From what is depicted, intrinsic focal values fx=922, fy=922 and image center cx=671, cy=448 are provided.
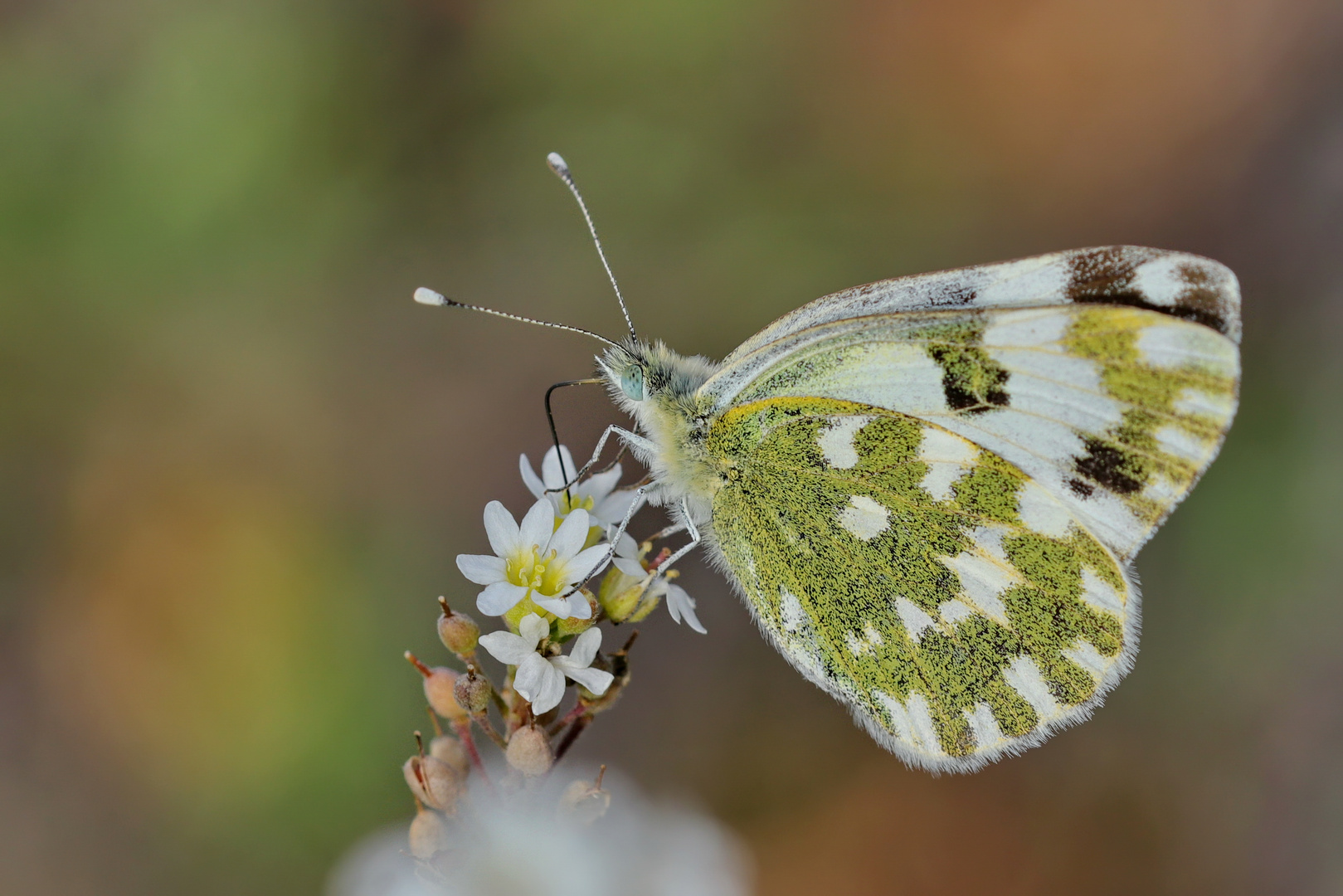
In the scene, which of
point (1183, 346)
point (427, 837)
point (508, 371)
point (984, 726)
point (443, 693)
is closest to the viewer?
point (427, 837)

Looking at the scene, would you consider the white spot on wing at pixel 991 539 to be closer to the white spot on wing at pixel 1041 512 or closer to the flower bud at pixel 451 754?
the white spot on wing at pixel 1041 512

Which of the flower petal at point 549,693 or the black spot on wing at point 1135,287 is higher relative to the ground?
the black spot on wing at point 1135,287

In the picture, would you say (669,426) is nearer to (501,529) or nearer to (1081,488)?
(501,529)

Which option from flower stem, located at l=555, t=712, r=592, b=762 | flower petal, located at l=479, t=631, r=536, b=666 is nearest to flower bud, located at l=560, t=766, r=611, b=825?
flower stem, located at l=555, t=712, r=592, b=762

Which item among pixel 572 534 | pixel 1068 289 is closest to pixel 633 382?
pixel 572 534

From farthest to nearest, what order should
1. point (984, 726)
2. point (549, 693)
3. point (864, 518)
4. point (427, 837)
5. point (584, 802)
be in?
point (864, 518) → point (984, 726) → point (549, 693) → point (584, 802) → point (427, 837)

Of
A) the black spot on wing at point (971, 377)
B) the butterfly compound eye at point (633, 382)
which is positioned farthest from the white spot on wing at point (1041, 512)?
the butterfly compound eye at point (633, 382)

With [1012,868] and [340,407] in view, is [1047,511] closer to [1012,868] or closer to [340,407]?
[1012,868]
